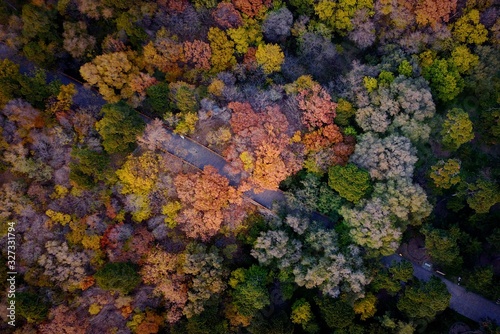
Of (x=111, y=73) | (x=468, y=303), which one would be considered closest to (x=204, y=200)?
(x=111, y=73)

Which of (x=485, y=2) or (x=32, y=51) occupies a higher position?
(x=485, y=2)

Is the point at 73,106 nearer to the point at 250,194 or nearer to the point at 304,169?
the point at 250,194

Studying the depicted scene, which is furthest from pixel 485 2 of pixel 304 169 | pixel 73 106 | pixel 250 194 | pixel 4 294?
pixel 4 294

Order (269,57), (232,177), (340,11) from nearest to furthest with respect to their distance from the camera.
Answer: (232,177) < (269,57) < (340,11)

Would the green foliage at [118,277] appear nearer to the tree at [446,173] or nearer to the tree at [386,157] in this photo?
the tree at [386,157]

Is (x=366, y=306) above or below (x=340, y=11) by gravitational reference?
below

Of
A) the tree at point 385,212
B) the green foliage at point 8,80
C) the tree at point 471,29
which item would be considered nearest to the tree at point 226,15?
the green foliage at point 8,80

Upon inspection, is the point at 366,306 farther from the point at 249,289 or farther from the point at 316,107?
the point at 316,107

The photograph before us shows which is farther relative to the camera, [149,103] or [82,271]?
[149,103]

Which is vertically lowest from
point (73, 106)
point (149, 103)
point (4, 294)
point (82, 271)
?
point (4, 294)
